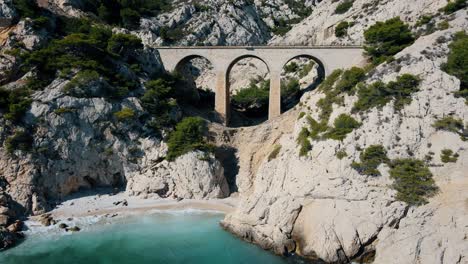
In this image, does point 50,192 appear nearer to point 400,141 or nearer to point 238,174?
point 238,174

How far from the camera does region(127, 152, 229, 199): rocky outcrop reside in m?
39.5

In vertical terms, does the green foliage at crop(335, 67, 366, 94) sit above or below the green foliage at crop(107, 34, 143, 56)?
below

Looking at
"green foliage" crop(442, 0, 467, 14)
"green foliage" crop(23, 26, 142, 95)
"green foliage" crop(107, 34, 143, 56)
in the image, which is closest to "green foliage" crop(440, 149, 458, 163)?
"green foliage" crop(442, 0, 467, 14)

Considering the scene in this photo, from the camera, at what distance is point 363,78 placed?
36.5 m

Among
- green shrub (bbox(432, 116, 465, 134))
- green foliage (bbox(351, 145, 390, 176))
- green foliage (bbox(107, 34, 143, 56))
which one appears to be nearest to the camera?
green foliage (bbox(351, 145, 390, 176))

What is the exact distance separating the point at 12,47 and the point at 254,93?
104 feet

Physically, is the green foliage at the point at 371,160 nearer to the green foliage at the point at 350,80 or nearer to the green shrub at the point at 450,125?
the green shrub at the point at 450,125

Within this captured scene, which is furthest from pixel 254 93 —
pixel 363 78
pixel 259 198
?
pixel 259 198

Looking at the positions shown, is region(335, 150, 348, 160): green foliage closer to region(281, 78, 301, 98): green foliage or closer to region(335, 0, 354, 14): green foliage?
region(281, 78, 301, 98): green foliage

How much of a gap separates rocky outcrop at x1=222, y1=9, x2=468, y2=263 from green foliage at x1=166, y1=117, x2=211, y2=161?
8.12 m

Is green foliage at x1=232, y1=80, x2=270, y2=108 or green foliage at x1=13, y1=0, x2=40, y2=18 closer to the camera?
green foliage at x1=13, y1=0, x2=40, y2=18

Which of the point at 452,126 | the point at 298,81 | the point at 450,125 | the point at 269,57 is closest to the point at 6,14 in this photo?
the point at 269,57

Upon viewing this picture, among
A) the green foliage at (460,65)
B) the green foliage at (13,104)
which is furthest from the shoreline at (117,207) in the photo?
the green foliage at (460,65)

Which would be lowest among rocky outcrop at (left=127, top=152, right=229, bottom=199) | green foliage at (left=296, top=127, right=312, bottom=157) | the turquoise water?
the turquoise water
